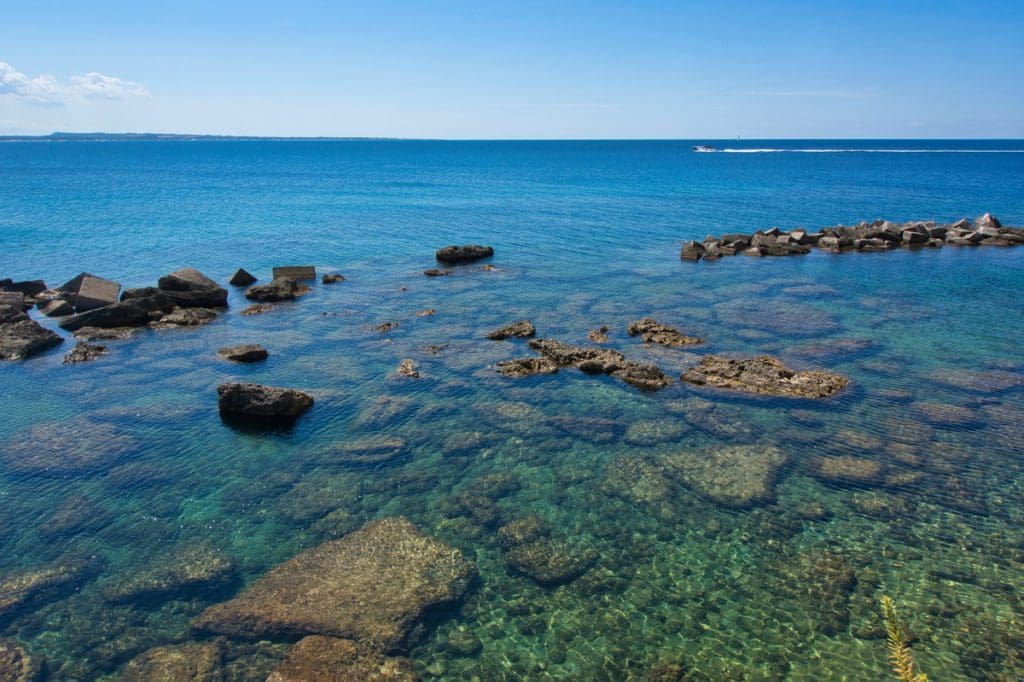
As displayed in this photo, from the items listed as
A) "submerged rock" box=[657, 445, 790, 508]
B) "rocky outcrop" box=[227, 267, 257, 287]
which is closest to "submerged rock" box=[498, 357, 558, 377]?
"submerged rock" box=[657, 445, 790, 508]

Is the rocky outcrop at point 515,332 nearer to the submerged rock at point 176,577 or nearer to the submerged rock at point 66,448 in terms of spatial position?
the submerged rock at point 66,448

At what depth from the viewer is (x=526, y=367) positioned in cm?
2644

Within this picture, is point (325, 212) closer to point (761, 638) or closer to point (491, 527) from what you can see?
point (491, 527)

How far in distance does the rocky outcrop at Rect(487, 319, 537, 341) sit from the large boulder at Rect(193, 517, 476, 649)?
52.2 feet

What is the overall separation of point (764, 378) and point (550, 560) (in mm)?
13690

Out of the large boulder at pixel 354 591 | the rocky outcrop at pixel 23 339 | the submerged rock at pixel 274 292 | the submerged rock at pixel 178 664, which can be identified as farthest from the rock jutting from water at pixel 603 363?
the rocky outcrop at pixel 23 339

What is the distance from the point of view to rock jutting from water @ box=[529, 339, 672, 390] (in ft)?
81.6

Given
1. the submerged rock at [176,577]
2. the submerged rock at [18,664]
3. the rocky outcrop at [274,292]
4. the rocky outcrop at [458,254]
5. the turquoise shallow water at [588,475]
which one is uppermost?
the rocky outcrop at [458,254]

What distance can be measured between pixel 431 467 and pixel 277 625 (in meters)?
6.92

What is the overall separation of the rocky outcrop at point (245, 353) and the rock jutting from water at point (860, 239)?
115ft

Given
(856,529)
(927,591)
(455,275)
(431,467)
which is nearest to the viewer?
(927,591)

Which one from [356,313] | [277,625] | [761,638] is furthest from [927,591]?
[356,313]

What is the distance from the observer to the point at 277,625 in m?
13.0

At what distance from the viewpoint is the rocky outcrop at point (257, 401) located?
21906 mm
